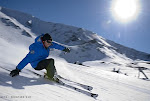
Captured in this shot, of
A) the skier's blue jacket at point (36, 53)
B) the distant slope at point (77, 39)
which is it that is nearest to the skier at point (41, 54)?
the skier's blue jacket at point (36, 53)

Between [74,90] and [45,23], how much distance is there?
6985 inches

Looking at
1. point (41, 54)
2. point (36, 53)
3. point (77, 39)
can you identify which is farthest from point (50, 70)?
point (77, 39)

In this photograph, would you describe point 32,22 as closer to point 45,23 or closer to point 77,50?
point 45,23

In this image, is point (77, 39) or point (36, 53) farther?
point (77, 39)

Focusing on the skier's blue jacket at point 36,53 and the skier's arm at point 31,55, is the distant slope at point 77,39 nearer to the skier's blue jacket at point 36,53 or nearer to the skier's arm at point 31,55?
the skier's blue jacket at point 36,53

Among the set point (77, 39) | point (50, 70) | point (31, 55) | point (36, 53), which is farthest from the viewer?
point (77, 39)

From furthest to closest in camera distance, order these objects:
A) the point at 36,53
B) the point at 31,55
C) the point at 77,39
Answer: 1. the point at 77,39
2. the point at 36,53
3. the point at 31,55

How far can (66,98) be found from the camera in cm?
316

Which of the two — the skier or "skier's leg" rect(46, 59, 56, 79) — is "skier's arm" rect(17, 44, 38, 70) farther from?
"skier's leg" rect(46, 59, 56, 79)

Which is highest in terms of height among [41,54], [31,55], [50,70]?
[41,54]

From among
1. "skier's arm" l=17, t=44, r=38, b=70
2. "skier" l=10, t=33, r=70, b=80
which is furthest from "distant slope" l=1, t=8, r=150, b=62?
"skier's arm" l=17, t=44, r=38, b=70

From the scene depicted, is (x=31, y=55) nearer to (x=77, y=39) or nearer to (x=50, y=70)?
(x=50, y=70)

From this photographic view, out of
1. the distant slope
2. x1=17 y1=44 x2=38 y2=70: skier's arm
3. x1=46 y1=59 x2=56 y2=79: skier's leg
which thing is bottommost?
x1=46 y1=59 x2=56 y2=79: skier's leg

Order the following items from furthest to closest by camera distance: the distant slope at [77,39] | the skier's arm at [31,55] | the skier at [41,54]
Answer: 1. the distant slope at [77,39]
2. the skier at [41,54]
3. the skier's arm at [31,55]
